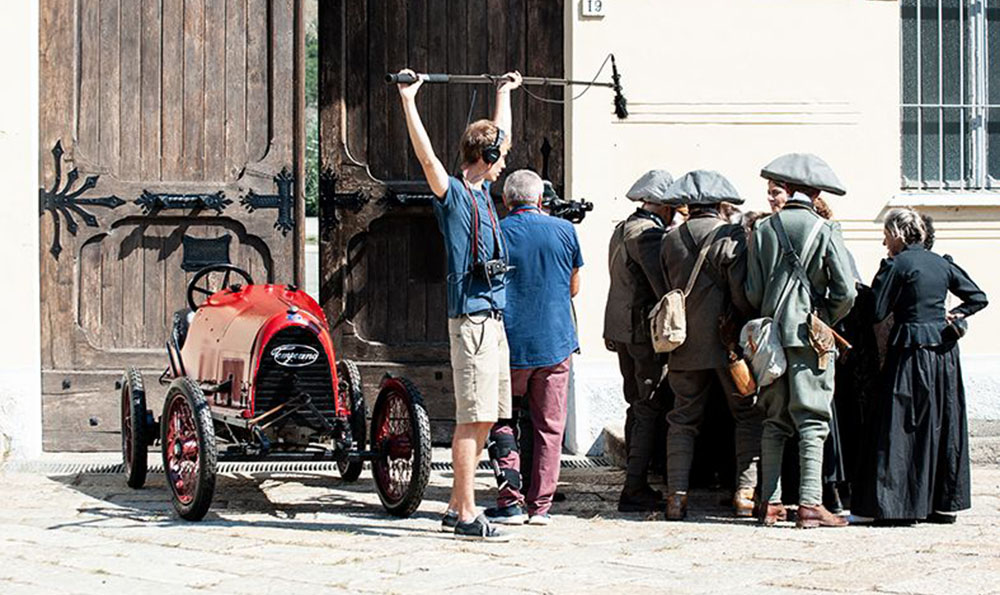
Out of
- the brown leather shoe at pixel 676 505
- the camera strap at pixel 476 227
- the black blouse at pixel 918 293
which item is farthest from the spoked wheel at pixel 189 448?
the black blouse at pixel 918 293

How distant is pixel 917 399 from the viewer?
8414mm

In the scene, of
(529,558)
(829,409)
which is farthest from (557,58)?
(529,558)

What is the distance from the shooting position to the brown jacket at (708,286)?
851 centimetres

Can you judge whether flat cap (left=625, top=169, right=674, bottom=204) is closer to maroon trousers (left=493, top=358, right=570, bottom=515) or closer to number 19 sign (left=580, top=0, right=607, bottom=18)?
maroon trousers (left=493, top=358, right=570, bottom=515)

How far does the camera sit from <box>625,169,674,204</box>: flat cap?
903 centimetres

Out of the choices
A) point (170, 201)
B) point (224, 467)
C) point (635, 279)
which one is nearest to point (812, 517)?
point (635, 279)

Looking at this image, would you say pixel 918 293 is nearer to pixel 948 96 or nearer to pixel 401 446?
pixel 401 446

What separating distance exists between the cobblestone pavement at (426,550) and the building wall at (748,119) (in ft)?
6.31

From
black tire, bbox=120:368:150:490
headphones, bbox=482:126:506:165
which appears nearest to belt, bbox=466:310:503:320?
headphones, bbox=482:126:506:165

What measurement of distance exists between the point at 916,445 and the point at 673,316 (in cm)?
136

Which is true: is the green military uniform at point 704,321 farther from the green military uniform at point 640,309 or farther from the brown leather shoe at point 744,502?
the green military uniform at point 640,309

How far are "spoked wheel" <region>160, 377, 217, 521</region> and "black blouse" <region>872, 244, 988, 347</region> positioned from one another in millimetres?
3364

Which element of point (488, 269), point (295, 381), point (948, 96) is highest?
point (948, 96)

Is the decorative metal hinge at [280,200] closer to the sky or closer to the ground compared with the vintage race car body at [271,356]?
closer to the sky
